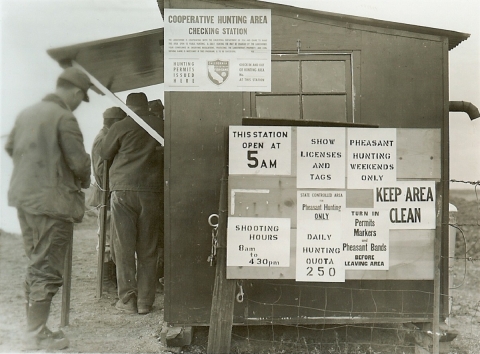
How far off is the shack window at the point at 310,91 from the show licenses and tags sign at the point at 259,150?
1.91ft

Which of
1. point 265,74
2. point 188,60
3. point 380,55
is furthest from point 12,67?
point 380,55

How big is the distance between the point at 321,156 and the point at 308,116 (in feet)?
2.16

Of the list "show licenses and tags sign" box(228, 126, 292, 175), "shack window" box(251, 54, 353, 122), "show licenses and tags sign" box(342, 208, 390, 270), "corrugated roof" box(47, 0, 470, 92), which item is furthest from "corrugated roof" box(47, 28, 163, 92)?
"show licenses and tags sign" box(342, 208, 390, 270)

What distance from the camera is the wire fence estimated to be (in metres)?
4.19

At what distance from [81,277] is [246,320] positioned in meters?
3.19

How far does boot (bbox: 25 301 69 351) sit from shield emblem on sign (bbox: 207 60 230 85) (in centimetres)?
253

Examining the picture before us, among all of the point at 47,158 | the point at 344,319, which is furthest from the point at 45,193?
the point at 344,319

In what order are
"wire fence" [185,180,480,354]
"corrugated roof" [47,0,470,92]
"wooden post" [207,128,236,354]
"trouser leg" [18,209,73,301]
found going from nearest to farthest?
1. "wooden post" [207,128,236,354]
2. "trouser leg" [18,209,73,301]
3. "corrugated roof" [47,0,470,92]
4. "wire fence" [185,180,480,354]

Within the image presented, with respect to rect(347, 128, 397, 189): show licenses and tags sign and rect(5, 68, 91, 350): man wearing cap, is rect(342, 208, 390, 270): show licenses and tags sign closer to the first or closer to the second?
rect(347, 128, 397, 189): show licenses and tags sign

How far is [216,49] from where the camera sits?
402 centimetres

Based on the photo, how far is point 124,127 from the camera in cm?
504

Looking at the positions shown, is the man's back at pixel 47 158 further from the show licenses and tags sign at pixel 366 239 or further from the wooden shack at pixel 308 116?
the show licenses and tags sign at pixel 366 239

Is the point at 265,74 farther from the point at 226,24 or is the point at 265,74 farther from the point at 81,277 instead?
the point at 81,277

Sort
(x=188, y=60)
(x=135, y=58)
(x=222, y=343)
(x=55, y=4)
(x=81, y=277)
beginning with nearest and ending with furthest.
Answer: (x=222, y=343)
(x=188, y=60)
(x=55, y=4)
(x=135, y=58)
(x=81, y=277)
